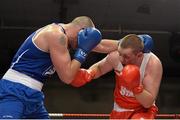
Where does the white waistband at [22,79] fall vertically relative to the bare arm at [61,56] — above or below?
below

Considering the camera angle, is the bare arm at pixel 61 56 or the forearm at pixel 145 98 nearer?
the bare arm at pixel 61 56

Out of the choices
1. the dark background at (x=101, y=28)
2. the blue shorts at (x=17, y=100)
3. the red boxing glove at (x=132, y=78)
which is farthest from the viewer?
the dark background at (x=101, y=28)

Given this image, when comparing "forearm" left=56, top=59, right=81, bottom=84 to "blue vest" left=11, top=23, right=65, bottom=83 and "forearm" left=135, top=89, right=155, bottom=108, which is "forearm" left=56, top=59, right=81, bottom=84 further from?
"forearm" left=135, top=89, right=155, bottom=108

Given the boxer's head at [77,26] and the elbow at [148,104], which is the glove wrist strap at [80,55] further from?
the elbow at [148,104]

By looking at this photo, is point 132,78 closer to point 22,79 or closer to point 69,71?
point 69,71

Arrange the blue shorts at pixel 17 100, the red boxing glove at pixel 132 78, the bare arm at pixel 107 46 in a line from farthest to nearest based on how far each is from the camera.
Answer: the bare arm at pixel 107 46
the red boxing glove at pixel 132 78
the blue shorts at pixel 17 100

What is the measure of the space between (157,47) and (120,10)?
203 cm

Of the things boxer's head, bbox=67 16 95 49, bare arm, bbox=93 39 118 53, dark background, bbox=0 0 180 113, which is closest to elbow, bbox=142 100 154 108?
bare arm, bbox=93 39 118 53

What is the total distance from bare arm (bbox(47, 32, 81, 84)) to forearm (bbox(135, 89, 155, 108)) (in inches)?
17.7

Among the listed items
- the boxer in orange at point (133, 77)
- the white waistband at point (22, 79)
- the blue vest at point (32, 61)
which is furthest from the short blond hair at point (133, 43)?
the white waistband at point (22, 79)

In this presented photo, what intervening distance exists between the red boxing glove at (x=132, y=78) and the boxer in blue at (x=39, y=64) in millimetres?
268

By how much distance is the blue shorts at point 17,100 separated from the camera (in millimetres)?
2398

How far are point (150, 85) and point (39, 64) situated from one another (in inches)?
28.8

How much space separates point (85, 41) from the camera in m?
2.49
